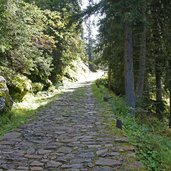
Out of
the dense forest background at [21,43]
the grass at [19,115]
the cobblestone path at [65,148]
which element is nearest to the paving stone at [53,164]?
the cobblestone path at [65,148]

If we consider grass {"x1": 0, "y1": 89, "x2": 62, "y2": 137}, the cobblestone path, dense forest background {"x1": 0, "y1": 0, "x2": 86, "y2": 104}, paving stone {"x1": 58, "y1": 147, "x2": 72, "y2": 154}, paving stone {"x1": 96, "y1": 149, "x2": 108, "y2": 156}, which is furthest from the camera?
dense forest background {"x1": 0, "y1": 0, "x2": 86, "y2": 104}

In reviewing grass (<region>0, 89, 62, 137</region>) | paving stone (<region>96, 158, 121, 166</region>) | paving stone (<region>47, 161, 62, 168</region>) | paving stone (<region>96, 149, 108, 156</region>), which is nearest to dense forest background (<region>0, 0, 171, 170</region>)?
grass (<region>0, 89, 62, 137</region>)

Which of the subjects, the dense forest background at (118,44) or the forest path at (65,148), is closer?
the forest path at (65,148)

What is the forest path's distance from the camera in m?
6.25

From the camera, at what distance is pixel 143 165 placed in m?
6.20

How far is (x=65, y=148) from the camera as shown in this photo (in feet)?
24.7

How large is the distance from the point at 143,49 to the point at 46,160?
10.1 m

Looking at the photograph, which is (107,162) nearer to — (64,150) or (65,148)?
(64,150)

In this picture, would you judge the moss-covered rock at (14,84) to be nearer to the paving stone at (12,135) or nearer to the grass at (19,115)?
the grass at (19,115)

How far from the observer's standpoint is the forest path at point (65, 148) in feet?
20.5

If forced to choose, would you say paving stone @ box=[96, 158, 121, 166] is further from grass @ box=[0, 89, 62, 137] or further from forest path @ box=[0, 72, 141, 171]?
grass @ box=[0, 89, 62, 137]

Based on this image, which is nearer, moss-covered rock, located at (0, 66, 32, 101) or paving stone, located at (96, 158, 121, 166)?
paving stone, located at (96, 158, 121, 166)

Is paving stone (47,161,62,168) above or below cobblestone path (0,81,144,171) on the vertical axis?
below

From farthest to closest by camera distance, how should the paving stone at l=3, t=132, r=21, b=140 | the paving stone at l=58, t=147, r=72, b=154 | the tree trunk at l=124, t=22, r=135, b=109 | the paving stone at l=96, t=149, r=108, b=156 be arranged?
the tree trunk at l=124, t=22, r=135, b=109 < the paving stone at l=3, t=132, r=21, b=140 < the paving stone at l=58, t=147, r=72, b=154 < the paving stone at l=96, t=149, r=108, b=156
